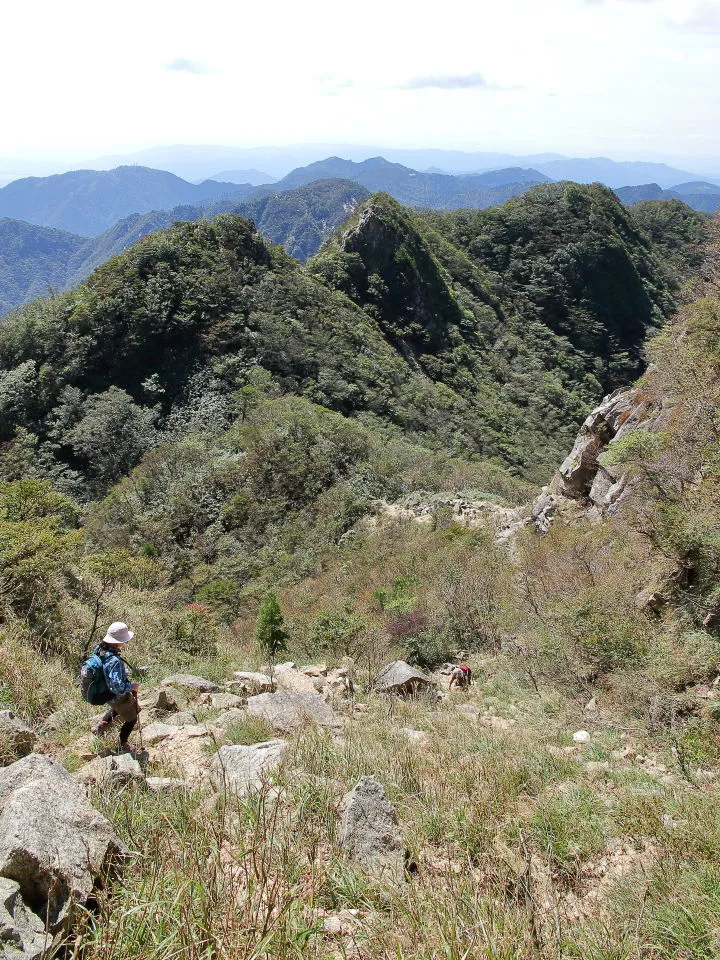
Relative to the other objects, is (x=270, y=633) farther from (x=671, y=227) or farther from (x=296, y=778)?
(x=671, y=227)

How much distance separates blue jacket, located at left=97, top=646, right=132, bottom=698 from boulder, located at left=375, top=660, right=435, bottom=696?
349 centimetres

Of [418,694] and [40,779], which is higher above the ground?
[40,779]

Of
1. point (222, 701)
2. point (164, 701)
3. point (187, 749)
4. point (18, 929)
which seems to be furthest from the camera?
point (222, 701)

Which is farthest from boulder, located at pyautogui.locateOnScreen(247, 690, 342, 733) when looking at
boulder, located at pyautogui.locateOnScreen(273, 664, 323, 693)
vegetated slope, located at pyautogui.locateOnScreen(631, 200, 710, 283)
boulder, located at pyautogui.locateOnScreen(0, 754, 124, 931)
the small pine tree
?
vegetated slope, located at pyautogui.locateOnScreen(631, 200, 710, 283)

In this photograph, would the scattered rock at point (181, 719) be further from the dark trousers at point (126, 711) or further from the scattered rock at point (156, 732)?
the dark trousers at point (126, 711)

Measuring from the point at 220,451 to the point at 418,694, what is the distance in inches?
590

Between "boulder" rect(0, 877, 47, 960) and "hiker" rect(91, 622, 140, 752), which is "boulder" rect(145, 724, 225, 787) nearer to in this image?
"hiker" rect(91, 622, 140, 752)

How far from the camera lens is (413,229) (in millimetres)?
44094

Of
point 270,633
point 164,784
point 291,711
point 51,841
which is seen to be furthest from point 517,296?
point 51,841

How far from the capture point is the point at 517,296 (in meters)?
50.7

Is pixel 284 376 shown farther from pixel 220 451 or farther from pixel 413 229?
pixel 413 229

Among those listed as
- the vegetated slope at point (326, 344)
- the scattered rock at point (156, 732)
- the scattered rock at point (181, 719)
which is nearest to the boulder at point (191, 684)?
the scattered rock at point (181, 719)

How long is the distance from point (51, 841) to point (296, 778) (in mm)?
1386

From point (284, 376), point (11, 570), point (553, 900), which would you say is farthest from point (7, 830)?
point (284, 376)
